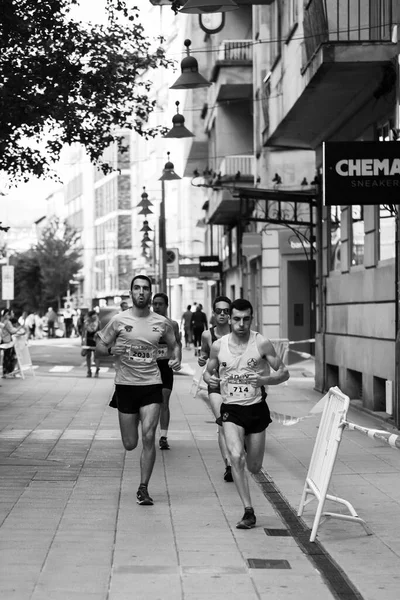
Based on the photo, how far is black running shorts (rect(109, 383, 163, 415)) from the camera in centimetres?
1012

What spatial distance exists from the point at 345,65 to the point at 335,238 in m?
6.60

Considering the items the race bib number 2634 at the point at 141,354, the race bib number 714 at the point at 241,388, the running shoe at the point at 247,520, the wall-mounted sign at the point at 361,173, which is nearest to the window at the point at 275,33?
the wall-mounted sign at the point at 361,173

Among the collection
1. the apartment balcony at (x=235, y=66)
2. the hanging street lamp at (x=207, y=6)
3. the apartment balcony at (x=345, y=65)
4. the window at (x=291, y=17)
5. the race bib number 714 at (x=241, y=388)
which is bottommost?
the race bib number 714 at (x=241, y=388)

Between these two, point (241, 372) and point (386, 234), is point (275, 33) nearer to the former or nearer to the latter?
point (386, 234)

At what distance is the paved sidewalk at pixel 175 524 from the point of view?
675 centimetres

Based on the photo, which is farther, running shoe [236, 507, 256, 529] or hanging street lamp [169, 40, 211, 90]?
hanging street lamp [169, 40, 211, 90]

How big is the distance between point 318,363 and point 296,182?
10.2 m

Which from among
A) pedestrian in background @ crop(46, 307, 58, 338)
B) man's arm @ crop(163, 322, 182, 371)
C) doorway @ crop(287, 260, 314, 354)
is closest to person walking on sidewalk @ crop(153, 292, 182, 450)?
man's arm @ crop(163, 322, 182, 371)

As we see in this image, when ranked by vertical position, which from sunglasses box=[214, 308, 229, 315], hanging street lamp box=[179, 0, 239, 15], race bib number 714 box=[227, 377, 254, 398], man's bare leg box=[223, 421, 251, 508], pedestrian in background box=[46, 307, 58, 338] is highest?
hanging street lamp box=[179, 0, 239, 15]

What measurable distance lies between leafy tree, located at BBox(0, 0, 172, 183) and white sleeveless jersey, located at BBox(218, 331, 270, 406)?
7.97m

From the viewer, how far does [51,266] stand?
103125 millimetres

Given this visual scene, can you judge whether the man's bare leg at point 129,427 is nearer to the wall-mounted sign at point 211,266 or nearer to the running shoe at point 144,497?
the running shoe at point 144,497

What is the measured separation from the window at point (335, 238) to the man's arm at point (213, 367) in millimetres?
12694

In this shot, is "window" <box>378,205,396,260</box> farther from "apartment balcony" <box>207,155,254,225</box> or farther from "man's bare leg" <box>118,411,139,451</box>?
"apartment balcony" <box>207,155,254,225</box>
